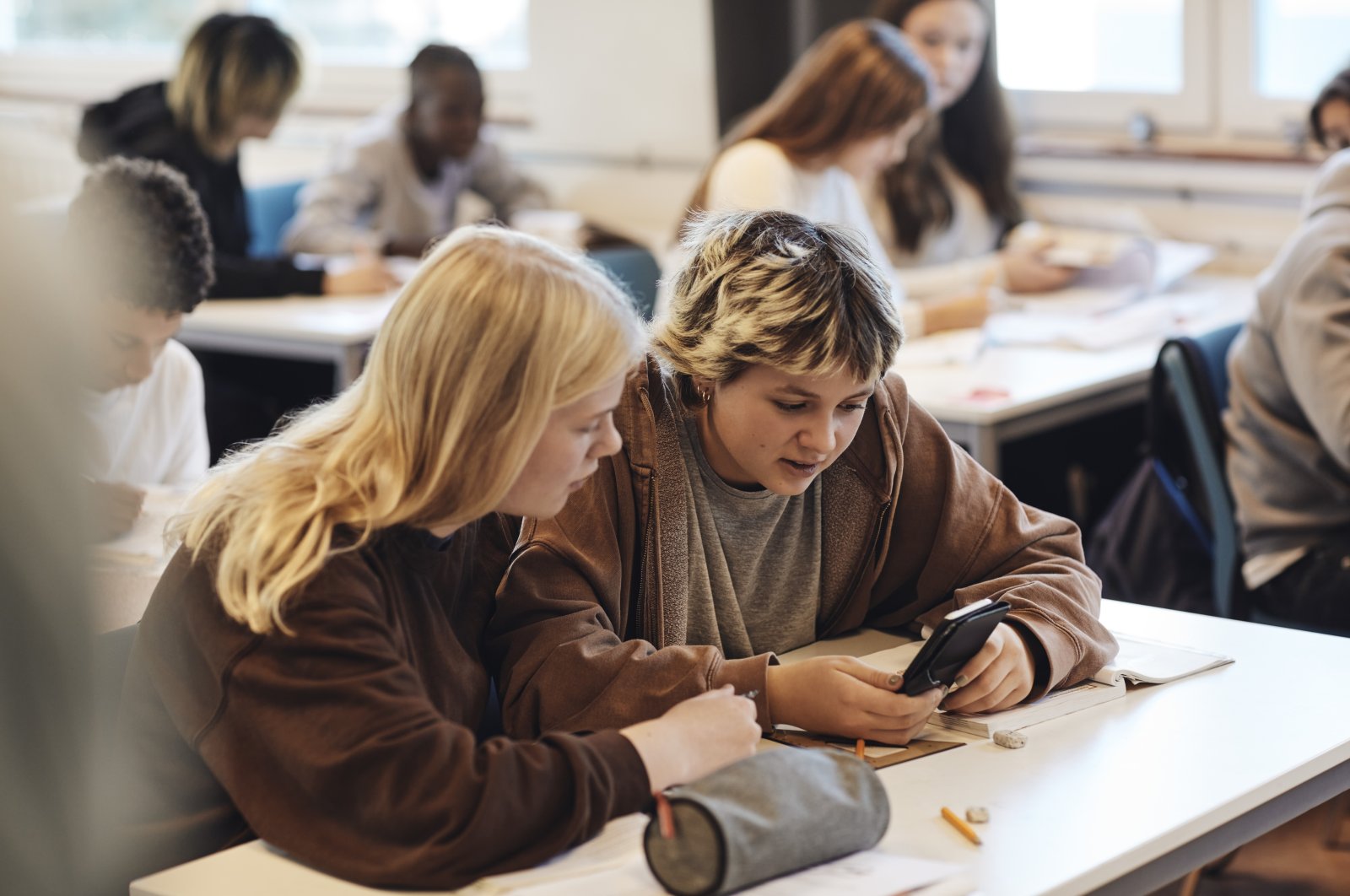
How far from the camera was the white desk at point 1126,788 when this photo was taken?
1163mm

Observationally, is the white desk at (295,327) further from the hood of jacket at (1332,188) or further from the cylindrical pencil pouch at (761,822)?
the cylindrical pencil pouch at (761,822)

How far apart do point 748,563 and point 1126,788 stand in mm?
499

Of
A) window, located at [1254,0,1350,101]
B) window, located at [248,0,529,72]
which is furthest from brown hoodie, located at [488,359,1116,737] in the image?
window, located at [248,0,529,72]

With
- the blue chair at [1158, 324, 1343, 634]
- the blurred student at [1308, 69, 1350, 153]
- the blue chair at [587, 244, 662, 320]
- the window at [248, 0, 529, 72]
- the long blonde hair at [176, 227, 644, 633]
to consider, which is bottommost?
the blue chair at [1158, 324, 1343, 634]

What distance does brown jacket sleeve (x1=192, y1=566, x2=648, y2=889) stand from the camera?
43.6 inches

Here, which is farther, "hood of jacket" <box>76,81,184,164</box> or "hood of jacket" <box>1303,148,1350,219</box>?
"hood of jacket" <box>76,81,184,164</box>

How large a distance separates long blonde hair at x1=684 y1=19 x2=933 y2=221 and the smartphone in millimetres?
1836

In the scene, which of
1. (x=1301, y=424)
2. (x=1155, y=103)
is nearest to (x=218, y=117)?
(x=1155, y=103)

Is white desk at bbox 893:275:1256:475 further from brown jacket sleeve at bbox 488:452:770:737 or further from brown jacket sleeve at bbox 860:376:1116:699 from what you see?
brown jacket sleeve at bbox 488:452:770:737

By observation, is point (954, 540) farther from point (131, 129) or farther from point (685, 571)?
point (131, 129)

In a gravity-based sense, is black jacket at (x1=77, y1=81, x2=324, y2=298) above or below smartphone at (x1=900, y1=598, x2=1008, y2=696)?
above

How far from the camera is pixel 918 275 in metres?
3.54

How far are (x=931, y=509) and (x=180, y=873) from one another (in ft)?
2.73

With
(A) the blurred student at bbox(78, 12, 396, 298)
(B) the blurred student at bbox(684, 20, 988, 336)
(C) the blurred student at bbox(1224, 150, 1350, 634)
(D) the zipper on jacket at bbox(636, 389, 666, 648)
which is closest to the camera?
(D) the zipper on jacket at bbox(636, 389, 666, 648)
